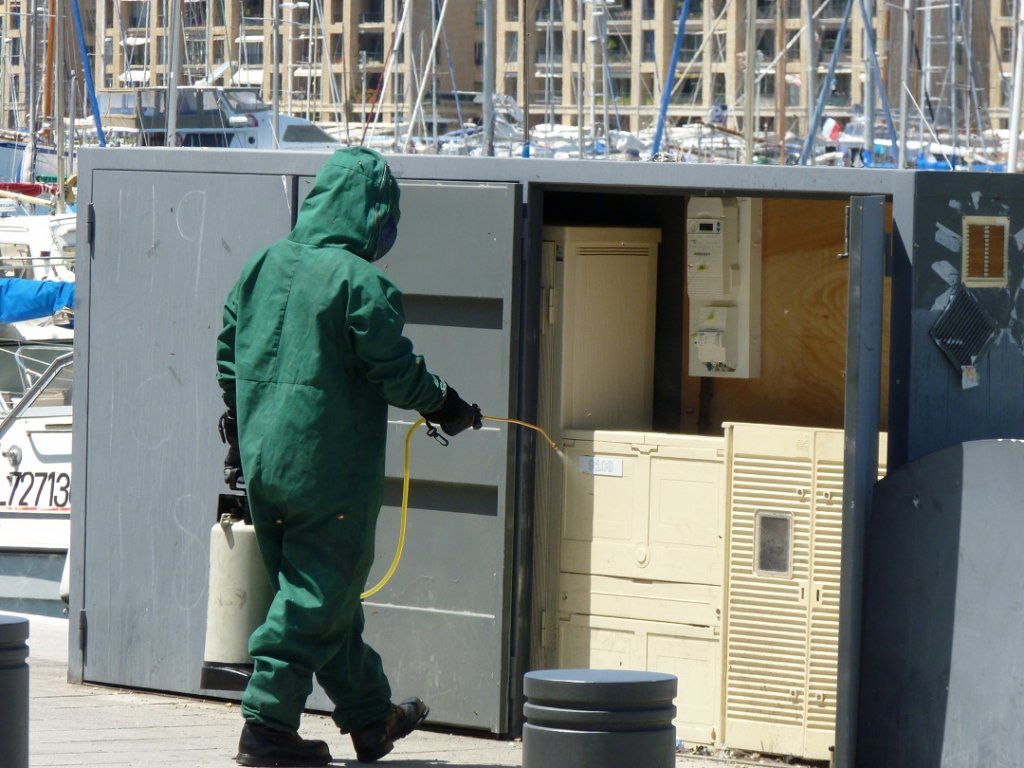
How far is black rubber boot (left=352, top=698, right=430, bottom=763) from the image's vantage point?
17.2 ft

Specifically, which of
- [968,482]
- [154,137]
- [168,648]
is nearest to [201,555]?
[168,648]

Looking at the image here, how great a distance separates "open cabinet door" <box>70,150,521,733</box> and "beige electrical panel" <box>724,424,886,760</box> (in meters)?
0.81

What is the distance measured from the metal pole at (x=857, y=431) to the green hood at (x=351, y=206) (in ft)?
4.69

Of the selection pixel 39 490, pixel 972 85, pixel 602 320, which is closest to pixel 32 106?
pixel 972 85

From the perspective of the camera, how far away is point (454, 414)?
4.95 m

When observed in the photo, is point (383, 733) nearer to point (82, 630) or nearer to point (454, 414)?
point (454, 414)

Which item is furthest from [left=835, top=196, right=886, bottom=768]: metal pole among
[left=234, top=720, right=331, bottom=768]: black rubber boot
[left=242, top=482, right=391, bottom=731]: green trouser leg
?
[left=234, top=720, right=331, bottom=768]: black rubber boot

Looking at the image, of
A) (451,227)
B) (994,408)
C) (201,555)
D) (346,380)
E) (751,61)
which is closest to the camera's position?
(346,380)

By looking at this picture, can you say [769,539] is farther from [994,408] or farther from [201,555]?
[201,555]

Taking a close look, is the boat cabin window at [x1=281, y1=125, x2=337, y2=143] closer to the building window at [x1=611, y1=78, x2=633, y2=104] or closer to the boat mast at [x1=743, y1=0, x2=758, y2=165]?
the building window at [x1=611, y1=78, x2=633, y2=104]

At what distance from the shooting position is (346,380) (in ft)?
16.2

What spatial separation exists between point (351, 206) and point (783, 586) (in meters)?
2.00

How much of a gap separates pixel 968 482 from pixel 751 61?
12.0m

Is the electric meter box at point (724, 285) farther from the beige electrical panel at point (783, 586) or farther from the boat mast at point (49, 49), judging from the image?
the boat mast at point (49, 49)
